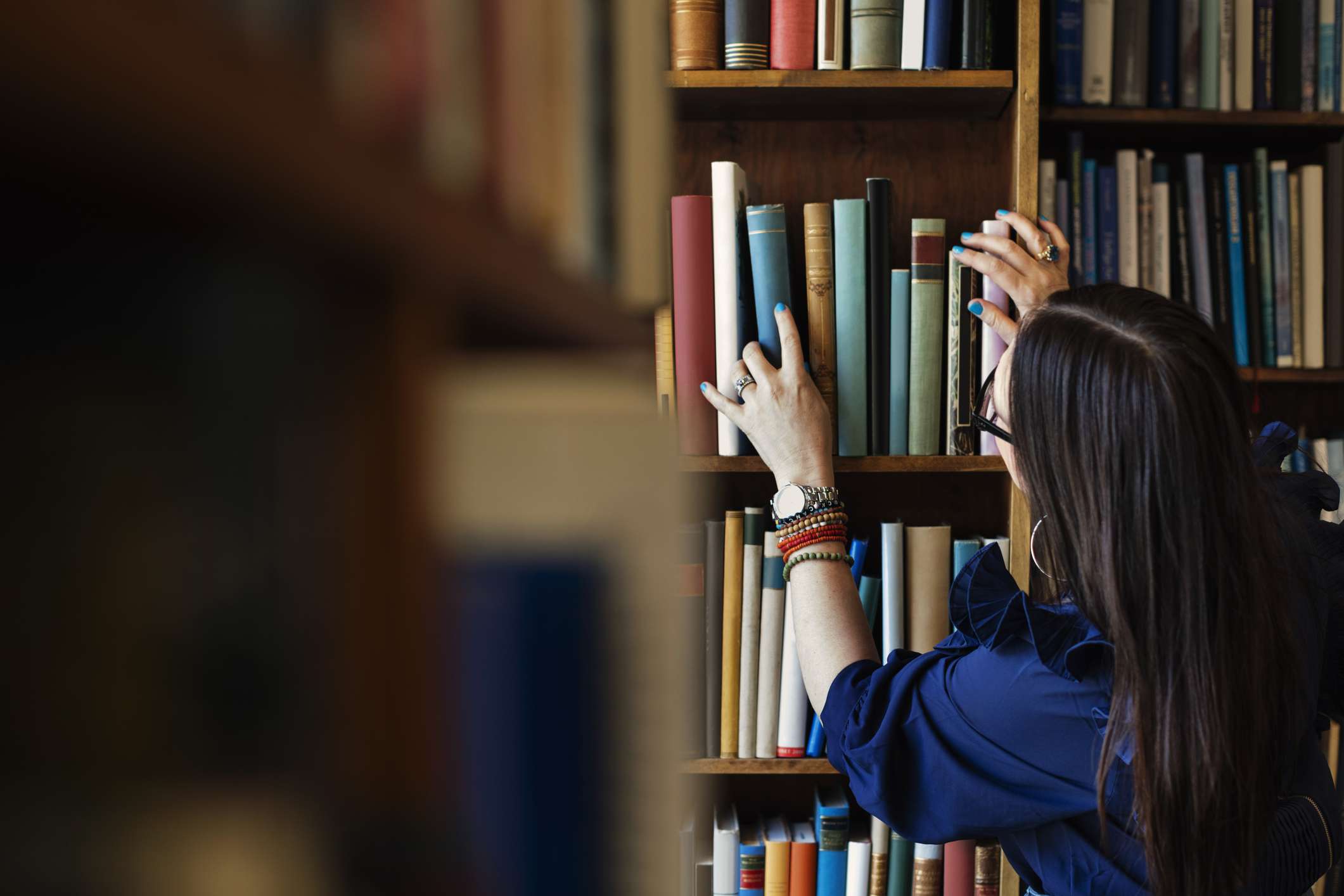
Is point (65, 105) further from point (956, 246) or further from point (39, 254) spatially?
point (956, 246)

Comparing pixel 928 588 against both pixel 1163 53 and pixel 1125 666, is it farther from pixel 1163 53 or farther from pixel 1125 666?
pixel 1163 53

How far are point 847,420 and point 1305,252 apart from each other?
30.4 inches

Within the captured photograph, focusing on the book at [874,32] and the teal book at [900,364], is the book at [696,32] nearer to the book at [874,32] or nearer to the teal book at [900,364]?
the book at [874,32]

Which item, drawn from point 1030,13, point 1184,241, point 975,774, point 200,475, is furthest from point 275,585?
point 1184,241

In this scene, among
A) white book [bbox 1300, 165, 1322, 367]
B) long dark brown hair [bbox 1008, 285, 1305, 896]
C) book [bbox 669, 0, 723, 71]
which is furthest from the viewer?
white book [bbox 1300, 165, 1322, 367]

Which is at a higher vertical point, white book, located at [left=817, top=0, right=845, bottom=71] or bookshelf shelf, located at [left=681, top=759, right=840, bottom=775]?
white book, located at [left=817, top=0, right=845, bottom=71]

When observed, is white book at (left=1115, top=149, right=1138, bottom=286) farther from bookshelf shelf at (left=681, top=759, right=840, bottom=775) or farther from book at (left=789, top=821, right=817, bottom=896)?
book at (left=789, top=821, right=817, bottom=896)

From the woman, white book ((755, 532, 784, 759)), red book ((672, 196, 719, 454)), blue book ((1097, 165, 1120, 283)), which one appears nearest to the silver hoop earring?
the woman

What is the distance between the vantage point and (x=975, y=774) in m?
0.89

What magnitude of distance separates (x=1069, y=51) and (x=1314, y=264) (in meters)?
0.49

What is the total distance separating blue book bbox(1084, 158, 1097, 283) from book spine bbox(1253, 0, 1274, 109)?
0.26m

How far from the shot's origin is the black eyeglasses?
107cm

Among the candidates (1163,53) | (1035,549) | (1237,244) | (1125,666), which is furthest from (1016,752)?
(1163,53)

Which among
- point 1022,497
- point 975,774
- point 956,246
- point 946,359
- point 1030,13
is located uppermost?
point 1030,13
